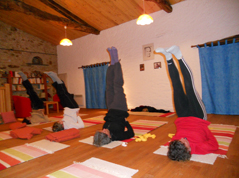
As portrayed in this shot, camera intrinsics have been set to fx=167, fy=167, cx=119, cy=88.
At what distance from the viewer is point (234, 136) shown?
2328 mm

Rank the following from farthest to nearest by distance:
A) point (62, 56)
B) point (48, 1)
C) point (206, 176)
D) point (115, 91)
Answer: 1. point (62, 56)
2. point (48, 1)
3. point (115, 91)
4. point (206, 176)

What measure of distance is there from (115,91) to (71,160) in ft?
3.31

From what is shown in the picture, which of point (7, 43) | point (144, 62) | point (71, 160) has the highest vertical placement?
point (7, 43)

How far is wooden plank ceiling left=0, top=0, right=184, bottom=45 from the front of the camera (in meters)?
4.50

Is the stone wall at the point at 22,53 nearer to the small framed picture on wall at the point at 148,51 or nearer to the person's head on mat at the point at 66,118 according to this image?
the person's head on mat at the point at 66,118

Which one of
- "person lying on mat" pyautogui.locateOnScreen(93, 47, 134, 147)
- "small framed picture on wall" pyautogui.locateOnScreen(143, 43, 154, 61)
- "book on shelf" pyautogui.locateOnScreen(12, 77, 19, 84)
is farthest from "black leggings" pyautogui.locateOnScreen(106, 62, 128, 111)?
"book on shelf" pyautogui.locateOnScreen(12, 77, 19, 84)

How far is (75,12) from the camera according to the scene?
532cm

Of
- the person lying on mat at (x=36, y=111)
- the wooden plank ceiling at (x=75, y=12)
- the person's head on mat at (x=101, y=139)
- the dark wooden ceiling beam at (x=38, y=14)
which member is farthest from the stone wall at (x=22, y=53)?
the person's head on mat at (x=101, y=139)

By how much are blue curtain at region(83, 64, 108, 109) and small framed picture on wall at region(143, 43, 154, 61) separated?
1.61 metres

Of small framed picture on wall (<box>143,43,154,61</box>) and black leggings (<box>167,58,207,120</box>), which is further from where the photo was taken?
small framed picture on wall (<box>143,43,154,61</box>)

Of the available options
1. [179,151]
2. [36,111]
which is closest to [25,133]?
[36,111]

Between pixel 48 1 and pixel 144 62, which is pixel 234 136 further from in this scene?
pixel 48 1

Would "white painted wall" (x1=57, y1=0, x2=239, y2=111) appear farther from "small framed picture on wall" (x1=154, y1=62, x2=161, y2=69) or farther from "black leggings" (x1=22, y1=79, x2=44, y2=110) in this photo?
"black leggings" (x1=22, y1=79, x2=44, y2=110)

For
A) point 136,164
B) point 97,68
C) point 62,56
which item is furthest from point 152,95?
point 62,56
